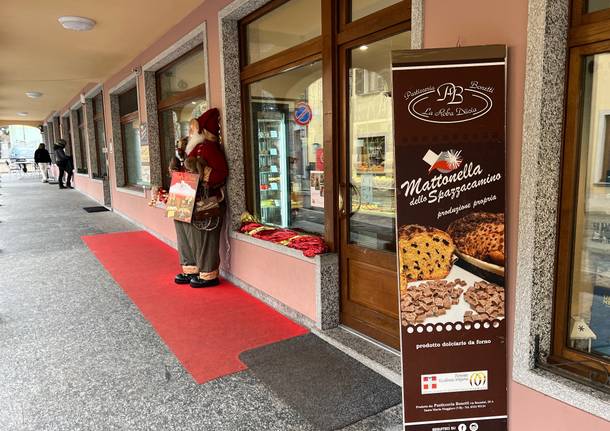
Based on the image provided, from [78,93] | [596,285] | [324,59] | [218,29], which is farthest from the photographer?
[78,93]

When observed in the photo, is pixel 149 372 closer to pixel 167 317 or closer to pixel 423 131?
pixel 167 317

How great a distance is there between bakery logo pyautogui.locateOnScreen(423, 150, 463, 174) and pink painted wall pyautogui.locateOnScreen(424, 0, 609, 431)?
0.87 feet

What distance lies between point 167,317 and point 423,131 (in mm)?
2621

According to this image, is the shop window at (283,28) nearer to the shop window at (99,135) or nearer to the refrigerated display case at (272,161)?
the refrigerated display case at (272,161)

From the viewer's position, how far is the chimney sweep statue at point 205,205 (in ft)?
12.7

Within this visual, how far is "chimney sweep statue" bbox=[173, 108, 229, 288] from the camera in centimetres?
388

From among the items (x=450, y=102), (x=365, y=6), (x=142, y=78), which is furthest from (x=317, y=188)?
(x=142, y=78)

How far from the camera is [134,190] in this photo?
7512mm

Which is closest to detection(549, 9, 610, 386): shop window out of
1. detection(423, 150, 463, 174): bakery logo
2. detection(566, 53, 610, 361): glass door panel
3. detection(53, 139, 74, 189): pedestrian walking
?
detection(566, 53, 610, 361): glass door panel

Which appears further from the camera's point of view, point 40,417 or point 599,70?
point 40,417

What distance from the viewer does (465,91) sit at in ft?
5.50

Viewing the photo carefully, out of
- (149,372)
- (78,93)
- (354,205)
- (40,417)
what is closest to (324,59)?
(354,205)

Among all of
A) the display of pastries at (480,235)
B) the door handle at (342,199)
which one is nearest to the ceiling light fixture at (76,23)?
the door handle at (342,199)

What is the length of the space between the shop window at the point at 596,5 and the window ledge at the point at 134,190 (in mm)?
6365
